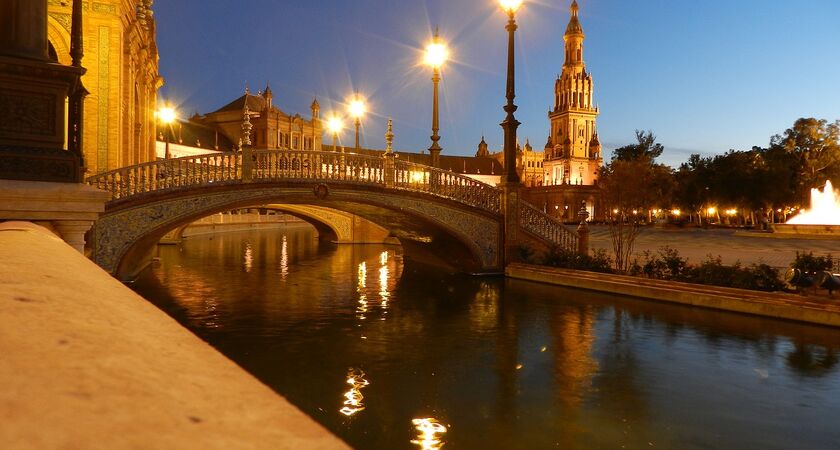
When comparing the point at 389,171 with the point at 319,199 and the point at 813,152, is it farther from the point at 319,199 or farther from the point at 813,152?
the point at 813,152

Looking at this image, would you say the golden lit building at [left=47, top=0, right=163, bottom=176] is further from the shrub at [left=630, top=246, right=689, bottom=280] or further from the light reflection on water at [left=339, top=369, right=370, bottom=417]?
the shrub at [left=630, top=246, right=689, bottom=280]

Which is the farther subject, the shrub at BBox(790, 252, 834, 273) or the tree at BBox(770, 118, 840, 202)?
the tree at BBox(770, 118, 840, 202)

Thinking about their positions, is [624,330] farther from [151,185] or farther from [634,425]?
[151,185]

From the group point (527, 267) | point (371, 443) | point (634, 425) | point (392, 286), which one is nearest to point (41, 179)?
point (371, 443)

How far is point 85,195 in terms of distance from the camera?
538cm

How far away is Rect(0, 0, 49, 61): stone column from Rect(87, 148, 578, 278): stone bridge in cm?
943

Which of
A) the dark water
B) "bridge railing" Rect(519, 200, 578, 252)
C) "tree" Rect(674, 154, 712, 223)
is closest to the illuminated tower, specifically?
"tree" Rect(674, 154, 712, 223)

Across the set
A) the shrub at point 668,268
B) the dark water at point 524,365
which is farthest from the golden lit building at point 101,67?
the shrub at point 668,268

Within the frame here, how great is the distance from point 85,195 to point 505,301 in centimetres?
1152

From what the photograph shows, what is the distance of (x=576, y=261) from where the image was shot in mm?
18703

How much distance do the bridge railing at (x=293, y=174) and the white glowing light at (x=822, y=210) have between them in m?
33.0

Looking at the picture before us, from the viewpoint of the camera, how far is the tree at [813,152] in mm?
60312

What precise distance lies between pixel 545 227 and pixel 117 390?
67.4 ft

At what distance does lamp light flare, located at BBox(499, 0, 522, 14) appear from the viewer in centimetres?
1844
